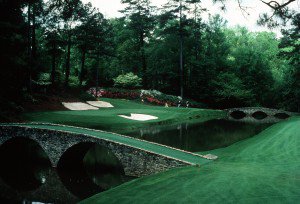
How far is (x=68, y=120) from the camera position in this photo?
87.1 ft

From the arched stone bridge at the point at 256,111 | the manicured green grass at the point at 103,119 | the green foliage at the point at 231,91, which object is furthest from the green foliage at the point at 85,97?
the green foliage at the point at 231,91

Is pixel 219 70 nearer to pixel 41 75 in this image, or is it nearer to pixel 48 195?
pixel 41 75

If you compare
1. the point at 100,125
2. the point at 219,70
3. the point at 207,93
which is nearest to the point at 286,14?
the point at 100,125

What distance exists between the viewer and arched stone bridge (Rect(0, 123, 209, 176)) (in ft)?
47.2

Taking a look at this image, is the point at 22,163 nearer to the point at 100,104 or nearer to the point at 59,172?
the point at 59,172

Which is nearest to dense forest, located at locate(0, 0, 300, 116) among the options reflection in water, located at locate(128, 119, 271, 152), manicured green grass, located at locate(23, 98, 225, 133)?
manicured green grass, located at locate(23, 98, 225, 133)

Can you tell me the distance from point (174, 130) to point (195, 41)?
93.1ft

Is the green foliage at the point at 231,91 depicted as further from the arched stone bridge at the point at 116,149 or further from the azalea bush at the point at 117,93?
the arched stone bridge at the point at 116,149

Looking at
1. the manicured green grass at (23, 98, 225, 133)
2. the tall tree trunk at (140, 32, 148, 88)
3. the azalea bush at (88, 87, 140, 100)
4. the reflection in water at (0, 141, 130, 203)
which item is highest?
the tall tree trunk at (140, 32, 148, 88)

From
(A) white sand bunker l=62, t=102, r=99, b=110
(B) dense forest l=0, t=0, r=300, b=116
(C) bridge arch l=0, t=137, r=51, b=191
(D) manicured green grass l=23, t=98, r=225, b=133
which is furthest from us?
(B) dense forest l=0, t=0, r=300, b=116

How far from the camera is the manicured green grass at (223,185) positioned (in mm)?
8648

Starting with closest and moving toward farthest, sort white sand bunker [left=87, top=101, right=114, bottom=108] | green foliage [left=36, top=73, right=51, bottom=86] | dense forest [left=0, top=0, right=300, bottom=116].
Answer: white sand bunker [left=87, top=101, right=114, bottom=108], green foliage [left=36, top=73, right=51, bottom=86], dense forest [left=0, top=0, right=300, bottom=116]

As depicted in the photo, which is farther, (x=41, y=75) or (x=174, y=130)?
(x=41, y=75)

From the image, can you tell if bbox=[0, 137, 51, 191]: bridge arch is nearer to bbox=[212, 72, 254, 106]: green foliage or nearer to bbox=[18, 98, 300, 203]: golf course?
bbox=[18, 98, 300, 203]: golf course
